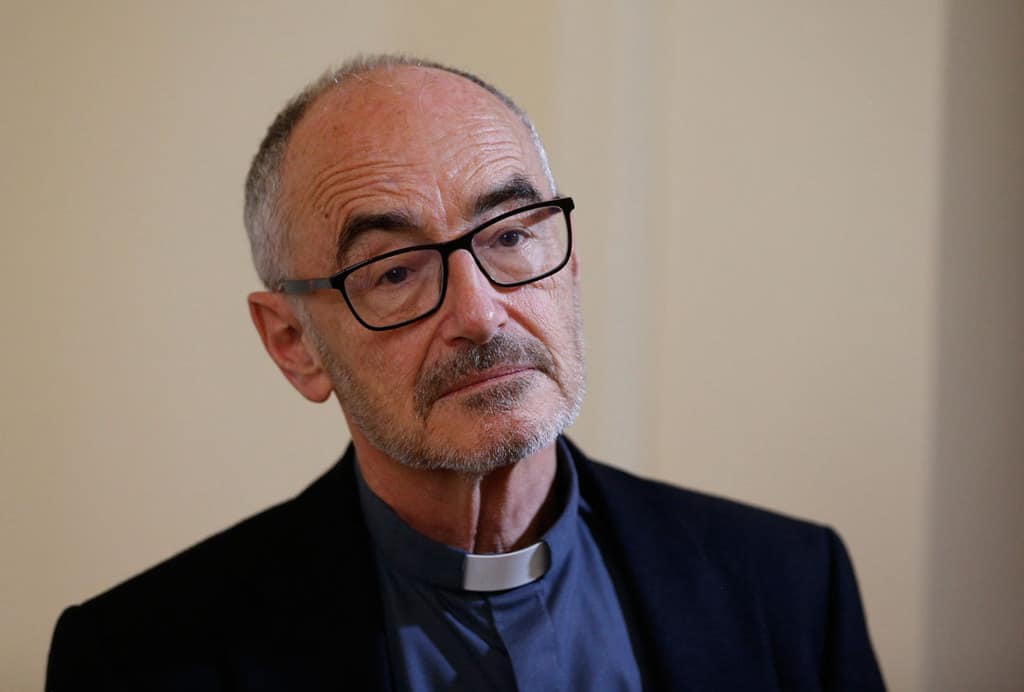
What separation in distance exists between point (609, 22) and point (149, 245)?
3.37 ft

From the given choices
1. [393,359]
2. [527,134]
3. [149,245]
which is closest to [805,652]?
[393,359]

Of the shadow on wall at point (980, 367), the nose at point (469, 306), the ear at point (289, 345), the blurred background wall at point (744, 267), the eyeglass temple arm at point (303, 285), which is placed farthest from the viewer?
the shadow on wall at point (980, 367)

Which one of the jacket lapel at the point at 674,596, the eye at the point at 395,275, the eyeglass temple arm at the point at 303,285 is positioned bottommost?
the jacket lapel at the point at 674,596

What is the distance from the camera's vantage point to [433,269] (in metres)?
1.24

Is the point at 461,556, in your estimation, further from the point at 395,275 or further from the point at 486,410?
the point at 395,275

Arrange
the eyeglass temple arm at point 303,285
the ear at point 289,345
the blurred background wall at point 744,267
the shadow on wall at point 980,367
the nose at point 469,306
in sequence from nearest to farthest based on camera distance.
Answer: the nose at point 469,306 < the eyeglass temple arm at point 303,285 < the ear at point 289,345 < the blurred background wall at point 744,267 < the shadow on wall at point 980,367

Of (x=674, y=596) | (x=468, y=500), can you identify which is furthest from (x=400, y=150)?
(x=674, y=596)

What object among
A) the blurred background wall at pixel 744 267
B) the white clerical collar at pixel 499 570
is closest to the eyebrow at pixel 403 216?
the white clerical collar at pixel 499 570

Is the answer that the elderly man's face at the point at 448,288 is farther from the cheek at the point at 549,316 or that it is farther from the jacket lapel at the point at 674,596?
the jacket lapel at the point at 674,596

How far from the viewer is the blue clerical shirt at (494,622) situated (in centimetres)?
131

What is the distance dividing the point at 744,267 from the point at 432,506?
1.05 metres

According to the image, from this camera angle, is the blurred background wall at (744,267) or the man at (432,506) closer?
the man at (432,506)

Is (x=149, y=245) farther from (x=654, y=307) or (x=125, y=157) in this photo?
(x=654, y=307)

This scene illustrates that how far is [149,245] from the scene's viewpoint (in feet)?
5.89
